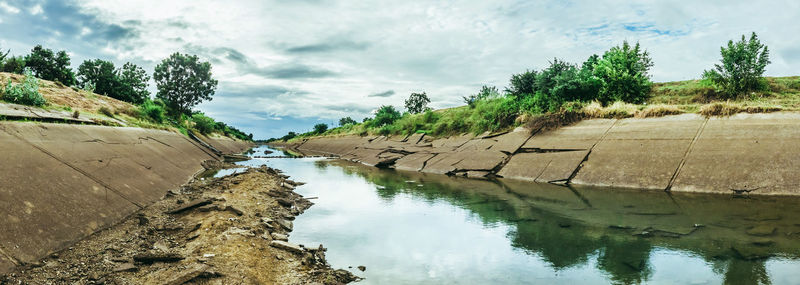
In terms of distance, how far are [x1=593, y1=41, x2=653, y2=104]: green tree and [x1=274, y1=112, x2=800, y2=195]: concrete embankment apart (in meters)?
3.19

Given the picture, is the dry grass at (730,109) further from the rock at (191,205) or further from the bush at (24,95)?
the bush at (24,95)

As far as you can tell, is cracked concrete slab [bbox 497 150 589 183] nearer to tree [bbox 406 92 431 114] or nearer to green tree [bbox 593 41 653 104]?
green tree [bbox 593 41 653 104]

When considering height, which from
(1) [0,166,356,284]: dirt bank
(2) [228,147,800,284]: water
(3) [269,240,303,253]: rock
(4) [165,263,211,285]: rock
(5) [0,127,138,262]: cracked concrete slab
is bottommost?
(2) [228,147,800,284]: water

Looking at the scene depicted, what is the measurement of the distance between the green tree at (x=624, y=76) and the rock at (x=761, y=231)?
411 inches

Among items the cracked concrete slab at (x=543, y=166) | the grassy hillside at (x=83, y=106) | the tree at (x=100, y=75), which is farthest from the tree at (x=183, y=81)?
the cracked concrete slab at (x=543, y=166)

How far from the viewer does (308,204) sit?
8125 mm

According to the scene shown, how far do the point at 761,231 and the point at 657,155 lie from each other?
509cm

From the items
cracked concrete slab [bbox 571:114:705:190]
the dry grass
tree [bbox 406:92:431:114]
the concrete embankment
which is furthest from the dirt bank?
tree [bbox 406:92:431:114]

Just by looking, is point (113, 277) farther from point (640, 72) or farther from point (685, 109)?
point (640, 72)

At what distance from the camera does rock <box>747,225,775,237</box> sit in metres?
5.20

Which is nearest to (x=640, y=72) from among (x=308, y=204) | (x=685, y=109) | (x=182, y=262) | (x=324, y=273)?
(x=685, y=109)

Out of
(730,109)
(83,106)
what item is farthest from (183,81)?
(730,109)

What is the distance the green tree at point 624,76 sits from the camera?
15328mm

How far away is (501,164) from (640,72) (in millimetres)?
7999
